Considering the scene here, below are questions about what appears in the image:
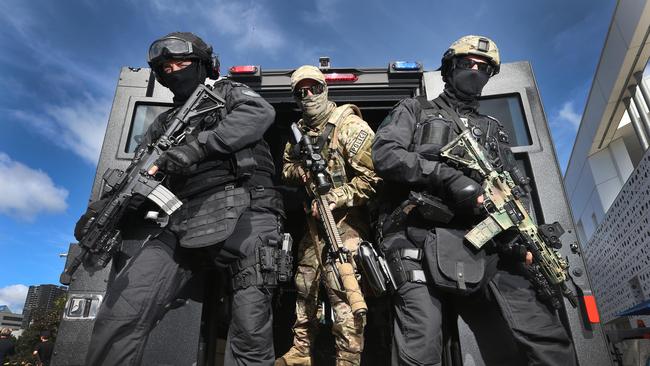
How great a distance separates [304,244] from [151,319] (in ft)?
4.40

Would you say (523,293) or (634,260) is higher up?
(634,260)

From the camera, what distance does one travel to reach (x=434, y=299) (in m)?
2.34

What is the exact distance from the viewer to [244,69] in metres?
3.42

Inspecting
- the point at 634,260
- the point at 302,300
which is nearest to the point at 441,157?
the point at 302,300

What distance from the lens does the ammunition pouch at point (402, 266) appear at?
7.73 ft

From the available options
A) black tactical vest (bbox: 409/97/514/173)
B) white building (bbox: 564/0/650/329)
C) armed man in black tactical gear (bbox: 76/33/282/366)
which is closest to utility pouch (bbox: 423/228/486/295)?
black tactical vest (bbox: 409/97/514/173)

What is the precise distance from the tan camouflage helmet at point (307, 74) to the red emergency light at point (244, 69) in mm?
339

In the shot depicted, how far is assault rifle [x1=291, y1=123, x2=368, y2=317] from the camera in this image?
2533 mm

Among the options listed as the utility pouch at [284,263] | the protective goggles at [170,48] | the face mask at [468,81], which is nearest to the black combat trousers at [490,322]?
the utility pouch at [284,263]

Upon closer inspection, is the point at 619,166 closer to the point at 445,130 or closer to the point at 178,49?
the point at 445,130

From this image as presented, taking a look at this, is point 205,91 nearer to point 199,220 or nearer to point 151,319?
point 199,220

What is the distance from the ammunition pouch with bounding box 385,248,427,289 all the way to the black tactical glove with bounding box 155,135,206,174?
130 cm

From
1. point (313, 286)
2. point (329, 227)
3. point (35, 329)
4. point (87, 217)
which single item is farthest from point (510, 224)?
point (35, 329)

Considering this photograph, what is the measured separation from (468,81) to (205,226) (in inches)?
79.2
